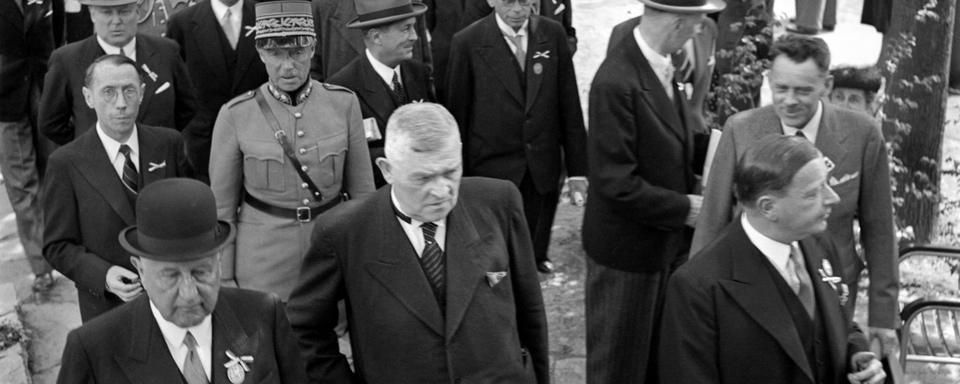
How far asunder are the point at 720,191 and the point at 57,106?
11.0 feet

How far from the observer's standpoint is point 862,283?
789 centimetres

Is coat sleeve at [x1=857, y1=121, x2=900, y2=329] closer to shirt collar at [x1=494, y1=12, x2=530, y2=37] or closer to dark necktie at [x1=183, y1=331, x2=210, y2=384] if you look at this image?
shirt collar at [x1=494, y1=12, x2=530, y2=37]

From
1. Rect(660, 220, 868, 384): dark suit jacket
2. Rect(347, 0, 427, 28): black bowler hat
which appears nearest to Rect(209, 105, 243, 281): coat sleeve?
Rect(347, 0, 427, 28): black bowler hat

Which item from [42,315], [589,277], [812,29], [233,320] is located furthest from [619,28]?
[812,29]

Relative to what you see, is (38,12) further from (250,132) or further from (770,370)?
(770,370)

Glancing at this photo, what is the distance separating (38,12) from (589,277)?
390 centimetres

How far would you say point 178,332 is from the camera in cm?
373

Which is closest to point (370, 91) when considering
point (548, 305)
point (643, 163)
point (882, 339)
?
point (643, 163)

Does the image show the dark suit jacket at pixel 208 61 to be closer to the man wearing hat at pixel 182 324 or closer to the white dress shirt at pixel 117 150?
the white dress shirt at pixel 117 150

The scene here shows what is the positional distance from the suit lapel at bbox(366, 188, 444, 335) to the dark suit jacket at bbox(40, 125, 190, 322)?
1478mm

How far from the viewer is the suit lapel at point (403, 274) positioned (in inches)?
165

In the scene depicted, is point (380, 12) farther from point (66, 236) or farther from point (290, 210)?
point (66, 236)

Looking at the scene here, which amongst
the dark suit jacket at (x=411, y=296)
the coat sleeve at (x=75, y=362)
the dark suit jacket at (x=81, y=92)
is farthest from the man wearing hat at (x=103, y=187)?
the coat sleeve at (x=75, y=362)

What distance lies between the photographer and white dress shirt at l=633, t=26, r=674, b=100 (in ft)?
17.7
